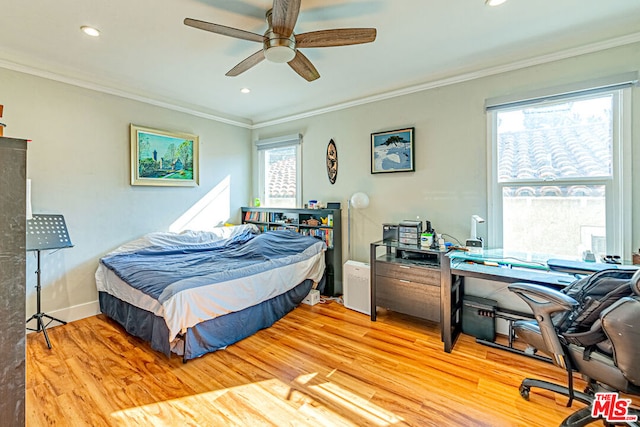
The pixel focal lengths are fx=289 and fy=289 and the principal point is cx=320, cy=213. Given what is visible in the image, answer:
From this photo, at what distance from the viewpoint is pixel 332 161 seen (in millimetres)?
3896

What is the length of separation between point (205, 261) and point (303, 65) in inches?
84.2

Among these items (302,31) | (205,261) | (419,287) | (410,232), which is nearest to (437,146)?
(410,232)

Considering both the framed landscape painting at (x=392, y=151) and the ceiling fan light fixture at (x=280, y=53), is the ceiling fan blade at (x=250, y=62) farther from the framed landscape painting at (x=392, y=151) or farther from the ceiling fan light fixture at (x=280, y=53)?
the framed landscape painting at (x=392, y=151)

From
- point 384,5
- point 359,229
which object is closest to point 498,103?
point 384,5

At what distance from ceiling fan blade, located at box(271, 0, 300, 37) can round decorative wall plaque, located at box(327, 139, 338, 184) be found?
6.50ft

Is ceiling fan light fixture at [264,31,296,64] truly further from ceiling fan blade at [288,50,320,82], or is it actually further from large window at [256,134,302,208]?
large window at [256,134,302,208]

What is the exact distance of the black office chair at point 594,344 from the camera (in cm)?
123

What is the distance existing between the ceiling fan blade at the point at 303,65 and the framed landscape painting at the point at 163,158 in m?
2.20

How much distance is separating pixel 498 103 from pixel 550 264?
1522 millimetres

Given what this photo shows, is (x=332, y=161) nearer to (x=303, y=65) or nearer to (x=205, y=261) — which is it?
(x=303, y=65)

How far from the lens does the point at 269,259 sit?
307 cm

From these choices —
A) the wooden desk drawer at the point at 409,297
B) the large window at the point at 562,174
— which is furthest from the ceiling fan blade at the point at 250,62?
the wooden desk drawer at the point at 409,297

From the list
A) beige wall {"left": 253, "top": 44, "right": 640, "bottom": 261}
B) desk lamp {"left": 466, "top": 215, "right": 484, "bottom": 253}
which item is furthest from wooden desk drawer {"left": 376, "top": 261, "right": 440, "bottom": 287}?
beige wall {"left": 253, "top": 44, "right": 640, "bottom": 261}

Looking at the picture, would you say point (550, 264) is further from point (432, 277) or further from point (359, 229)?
point (359, 229)
